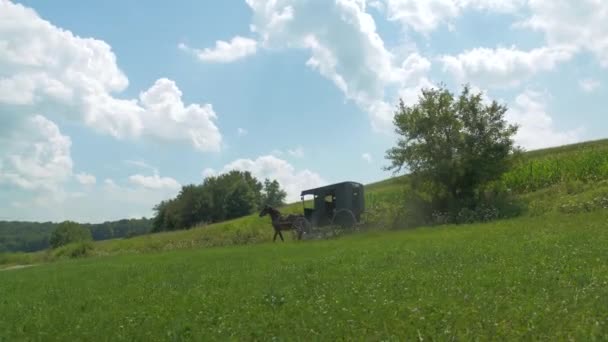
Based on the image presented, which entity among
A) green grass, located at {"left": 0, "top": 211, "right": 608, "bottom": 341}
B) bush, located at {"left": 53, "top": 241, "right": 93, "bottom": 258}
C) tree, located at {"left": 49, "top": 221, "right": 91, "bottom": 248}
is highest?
tree, located at {"left": 49, "top": 221, "right": 91, "bottom": 248}

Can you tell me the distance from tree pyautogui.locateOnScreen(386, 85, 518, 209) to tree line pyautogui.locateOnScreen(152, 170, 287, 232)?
76.1 metres

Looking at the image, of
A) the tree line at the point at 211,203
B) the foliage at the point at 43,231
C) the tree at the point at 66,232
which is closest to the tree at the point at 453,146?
the tree line at the point at 211,203

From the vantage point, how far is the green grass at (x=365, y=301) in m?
7.36

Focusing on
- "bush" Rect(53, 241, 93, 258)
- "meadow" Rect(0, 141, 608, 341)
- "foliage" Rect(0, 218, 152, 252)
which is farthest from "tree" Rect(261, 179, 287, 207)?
"meadow" Rect(0, 141, 608, 341)

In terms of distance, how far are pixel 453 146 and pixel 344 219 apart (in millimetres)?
8524

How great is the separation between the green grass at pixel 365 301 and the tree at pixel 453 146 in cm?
1796

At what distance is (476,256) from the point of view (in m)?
13.4

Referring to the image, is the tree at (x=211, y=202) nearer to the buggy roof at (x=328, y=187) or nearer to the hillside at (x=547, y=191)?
the hillside at (x=547, y=191)

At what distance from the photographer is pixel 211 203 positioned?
112125 millimetres

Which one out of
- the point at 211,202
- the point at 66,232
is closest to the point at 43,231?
the point at 66,232

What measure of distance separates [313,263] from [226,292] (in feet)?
14.6

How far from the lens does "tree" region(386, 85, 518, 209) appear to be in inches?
1335

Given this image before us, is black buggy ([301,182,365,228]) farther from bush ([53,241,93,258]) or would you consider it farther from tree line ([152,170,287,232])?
tree line ([152,170,287,232])

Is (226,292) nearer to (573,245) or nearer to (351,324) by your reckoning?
(351,324)
